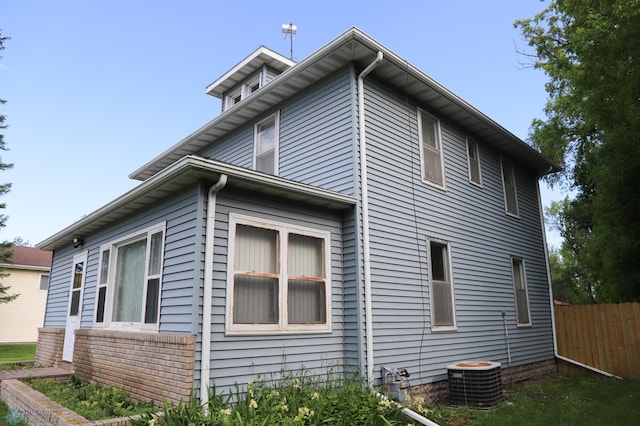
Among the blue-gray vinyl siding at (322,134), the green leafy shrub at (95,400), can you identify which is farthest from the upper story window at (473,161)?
the green leafy shrub at (95,400)

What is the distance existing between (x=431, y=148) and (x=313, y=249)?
386 centimetres

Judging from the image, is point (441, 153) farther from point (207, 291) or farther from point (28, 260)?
point (28, 260)

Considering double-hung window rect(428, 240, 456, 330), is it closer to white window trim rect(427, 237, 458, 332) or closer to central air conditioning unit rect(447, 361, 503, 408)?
white window trim rect(427, 237, 458, 332)

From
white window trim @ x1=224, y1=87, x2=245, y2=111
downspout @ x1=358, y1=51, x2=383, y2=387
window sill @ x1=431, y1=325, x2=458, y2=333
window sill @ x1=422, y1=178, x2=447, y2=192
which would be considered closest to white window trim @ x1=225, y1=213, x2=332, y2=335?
downspout @ x1=358, y1=51, x2=383, y2=387

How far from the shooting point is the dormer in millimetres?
11812

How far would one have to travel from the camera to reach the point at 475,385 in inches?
291

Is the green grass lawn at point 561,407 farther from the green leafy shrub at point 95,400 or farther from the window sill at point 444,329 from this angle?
the green leafy shrub at point 95,400

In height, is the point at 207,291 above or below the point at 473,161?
below

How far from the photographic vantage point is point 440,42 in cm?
1432

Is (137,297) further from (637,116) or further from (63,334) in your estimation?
(637,116)

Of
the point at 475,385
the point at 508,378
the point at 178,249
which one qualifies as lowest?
the point at 508,378

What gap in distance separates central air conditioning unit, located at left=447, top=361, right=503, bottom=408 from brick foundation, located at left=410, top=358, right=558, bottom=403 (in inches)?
11.2

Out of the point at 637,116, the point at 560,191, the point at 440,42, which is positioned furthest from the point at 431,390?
the point at 560,191

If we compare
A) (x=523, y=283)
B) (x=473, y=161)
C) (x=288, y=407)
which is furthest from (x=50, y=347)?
(x=523, y=283)
